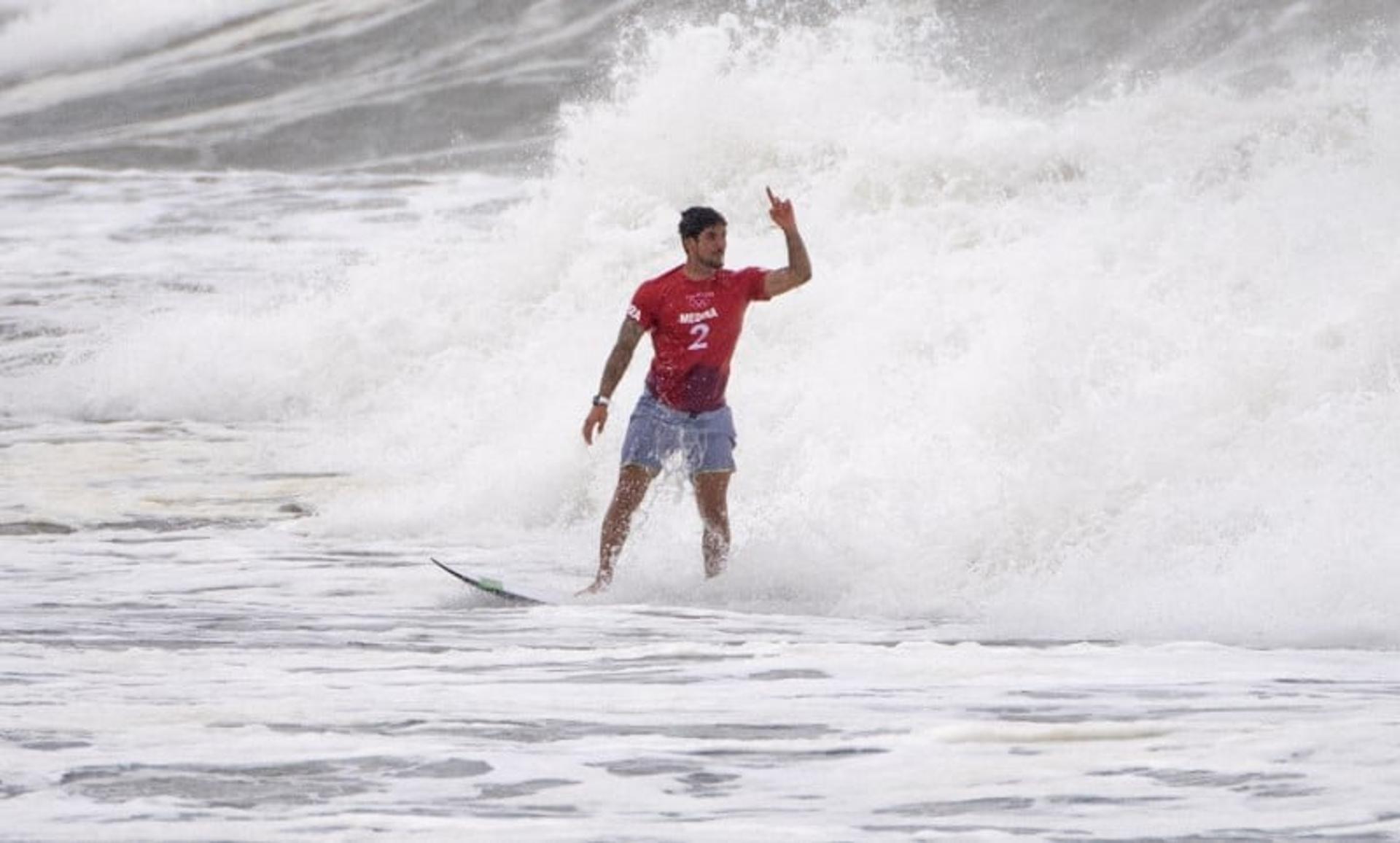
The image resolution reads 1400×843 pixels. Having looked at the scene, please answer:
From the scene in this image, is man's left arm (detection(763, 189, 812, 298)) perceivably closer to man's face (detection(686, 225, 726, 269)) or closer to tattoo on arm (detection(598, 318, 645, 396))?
man's face (detection(686, 225, 726, 269))

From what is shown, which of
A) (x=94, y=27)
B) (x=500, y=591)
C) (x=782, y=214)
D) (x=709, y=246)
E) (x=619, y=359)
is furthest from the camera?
(x=94, y=27)

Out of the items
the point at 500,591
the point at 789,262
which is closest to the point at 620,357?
the point at 789,262

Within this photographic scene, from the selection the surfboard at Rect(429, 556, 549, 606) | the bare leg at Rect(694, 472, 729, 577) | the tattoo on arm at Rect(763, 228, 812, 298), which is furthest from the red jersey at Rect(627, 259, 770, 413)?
the surfboard at Rect(429, 556, 549, 606)

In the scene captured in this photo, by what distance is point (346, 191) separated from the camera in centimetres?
3241

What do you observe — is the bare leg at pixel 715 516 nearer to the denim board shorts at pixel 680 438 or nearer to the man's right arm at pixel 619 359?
the denim board shorts at pixel 680 438

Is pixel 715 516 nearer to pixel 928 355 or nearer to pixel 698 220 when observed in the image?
pixel 698 220

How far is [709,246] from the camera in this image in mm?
8430

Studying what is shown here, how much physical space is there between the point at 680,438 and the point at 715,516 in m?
0.32

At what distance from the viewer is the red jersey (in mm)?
8531

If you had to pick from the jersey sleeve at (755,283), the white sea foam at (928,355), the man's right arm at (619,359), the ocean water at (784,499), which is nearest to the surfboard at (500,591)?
the ocean water at (784,499)

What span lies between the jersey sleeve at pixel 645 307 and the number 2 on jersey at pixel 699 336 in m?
0.16

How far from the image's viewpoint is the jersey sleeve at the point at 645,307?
8578 millimetres

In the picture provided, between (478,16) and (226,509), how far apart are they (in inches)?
1223

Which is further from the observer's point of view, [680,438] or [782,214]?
[680,438]
